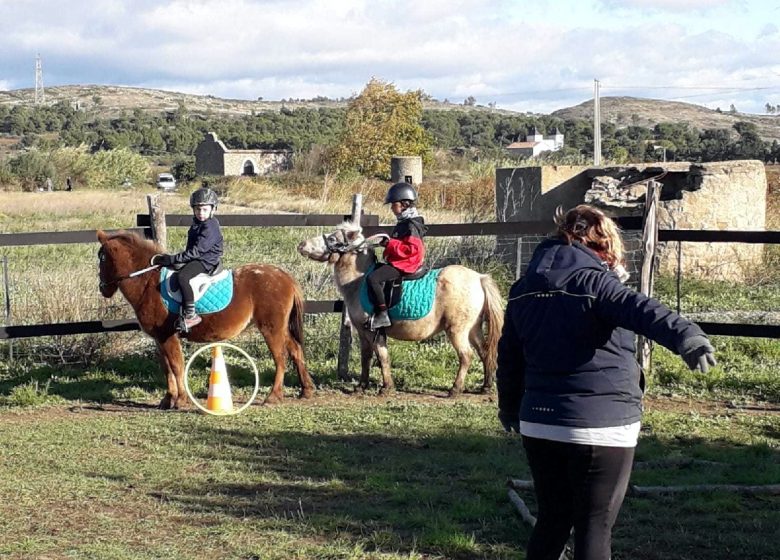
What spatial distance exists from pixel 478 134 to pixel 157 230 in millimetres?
107138

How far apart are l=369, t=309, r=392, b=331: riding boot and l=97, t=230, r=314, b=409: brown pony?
2.85ft

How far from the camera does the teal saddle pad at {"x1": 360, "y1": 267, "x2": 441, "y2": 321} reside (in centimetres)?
1054

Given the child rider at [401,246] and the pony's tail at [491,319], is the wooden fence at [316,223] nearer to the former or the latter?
the child rider at [401,246]

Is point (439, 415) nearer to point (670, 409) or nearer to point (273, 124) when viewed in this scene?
point (670, 409)

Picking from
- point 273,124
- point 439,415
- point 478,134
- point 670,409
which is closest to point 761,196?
point 670,409

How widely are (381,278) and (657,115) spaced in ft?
458

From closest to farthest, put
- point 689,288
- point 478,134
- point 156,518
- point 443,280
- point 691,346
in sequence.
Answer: point 691,346 < point 156,518 < point 443,280 < point 689,288 < point 478,134

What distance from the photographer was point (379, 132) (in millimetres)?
59438

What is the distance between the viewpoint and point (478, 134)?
116562 mm

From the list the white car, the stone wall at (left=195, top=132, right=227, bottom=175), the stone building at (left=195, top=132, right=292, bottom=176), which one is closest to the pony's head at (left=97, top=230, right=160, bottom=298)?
the white car

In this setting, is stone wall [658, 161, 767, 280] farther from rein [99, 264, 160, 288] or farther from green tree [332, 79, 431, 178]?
green tree [332, 79, 431, 178]

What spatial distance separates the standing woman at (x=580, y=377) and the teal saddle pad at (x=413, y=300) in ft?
19.9

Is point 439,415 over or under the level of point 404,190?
under

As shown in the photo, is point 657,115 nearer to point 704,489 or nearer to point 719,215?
point 719,215
